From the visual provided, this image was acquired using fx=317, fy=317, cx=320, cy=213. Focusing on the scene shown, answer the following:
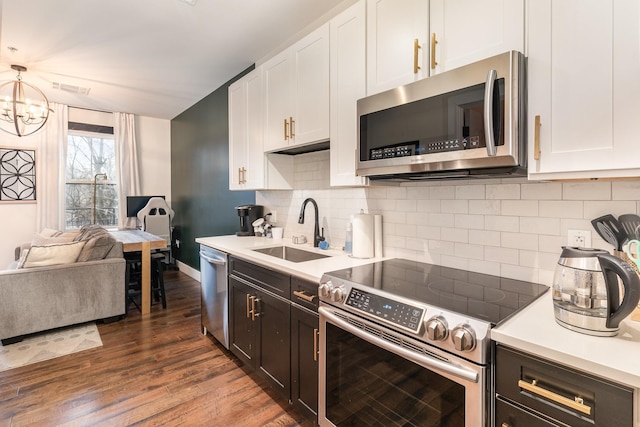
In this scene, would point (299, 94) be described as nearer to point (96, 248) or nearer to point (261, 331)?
point (261, 331)

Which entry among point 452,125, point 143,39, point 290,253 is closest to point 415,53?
point 452,125

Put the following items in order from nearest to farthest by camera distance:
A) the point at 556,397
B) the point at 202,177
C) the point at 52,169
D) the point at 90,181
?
the point at 556,397
the point at 202,177
the point at 52,169
the point at 90,181

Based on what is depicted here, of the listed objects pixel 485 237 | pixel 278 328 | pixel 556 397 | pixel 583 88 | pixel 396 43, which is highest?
pixel 396 43

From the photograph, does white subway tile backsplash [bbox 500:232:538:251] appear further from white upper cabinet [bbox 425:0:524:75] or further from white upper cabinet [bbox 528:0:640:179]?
white upper cabinet [bbox 425:0:524:75]

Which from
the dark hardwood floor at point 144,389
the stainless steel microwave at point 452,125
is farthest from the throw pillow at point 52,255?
the stainless steel microwave at point 452,125

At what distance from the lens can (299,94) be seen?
2.30 metres

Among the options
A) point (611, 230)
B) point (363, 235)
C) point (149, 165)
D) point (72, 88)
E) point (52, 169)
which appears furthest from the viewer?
point (149, 165)

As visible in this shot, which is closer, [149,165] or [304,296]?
[304,296]

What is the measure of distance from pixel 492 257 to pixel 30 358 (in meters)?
3.51

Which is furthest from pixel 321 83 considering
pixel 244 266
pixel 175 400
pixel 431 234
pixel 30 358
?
pixel 30 358

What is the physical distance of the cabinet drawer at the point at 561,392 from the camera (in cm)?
80

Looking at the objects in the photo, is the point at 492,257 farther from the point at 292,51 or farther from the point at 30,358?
the point at 30,358

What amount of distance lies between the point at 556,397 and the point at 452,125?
3.32 ft

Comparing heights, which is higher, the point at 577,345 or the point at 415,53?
the point at 415,53
